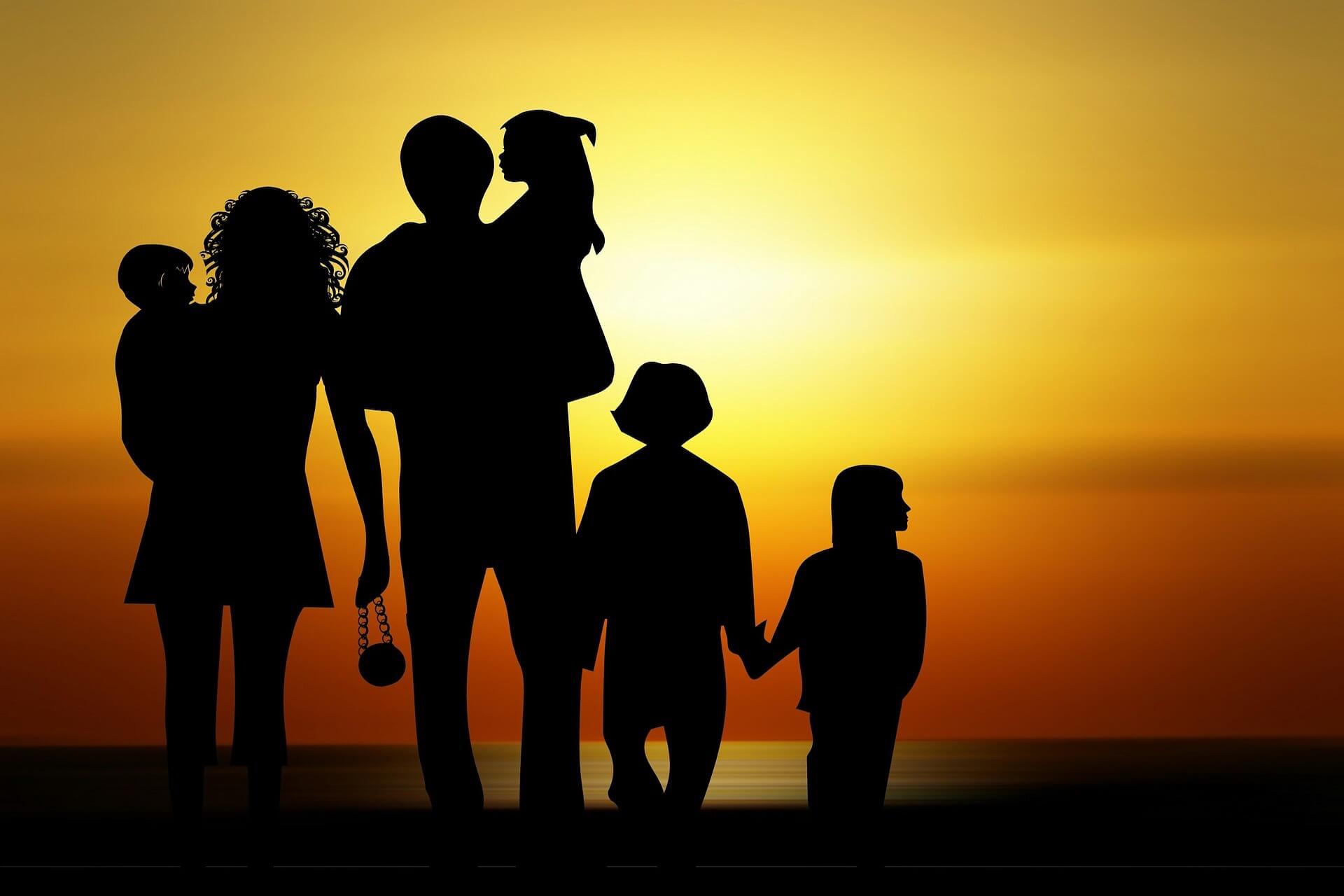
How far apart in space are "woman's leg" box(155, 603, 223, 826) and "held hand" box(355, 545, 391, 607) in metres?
0.84

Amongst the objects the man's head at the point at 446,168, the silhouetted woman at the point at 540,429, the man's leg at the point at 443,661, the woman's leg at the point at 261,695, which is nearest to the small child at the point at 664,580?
the silhouetted woman at the point at 540,429

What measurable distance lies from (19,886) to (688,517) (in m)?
3.19

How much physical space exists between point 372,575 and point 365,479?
372 millimetres

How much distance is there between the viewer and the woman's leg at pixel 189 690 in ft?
20.8

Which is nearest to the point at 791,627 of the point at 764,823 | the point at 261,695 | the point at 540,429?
the point at 540,429

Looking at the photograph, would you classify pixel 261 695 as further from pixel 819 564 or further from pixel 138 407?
pixel 819 564

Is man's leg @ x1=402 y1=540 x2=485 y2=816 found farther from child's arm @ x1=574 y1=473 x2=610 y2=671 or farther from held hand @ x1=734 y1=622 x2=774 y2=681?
held hand @ x1=734 y1=622 x2=774 y2=681

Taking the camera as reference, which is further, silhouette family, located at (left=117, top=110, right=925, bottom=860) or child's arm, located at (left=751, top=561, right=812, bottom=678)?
child's arm, located at (left=751, top=561, right=812, bottom=678)

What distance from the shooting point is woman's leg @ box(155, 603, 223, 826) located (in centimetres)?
635

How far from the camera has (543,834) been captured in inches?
225

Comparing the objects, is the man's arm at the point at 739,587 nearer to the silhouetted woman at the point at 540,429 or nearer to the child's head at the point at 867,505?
the child's head at the point at 867,505

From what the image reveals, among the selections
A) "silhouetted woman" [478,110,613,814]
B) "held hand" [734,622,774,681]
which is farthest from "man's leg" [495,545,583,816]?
"held hand" [734,622,774,681]

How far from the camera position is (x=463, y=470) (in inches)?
224

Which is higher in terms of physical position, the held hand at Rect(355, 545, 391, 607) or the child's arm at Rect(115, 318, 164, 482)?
the child's arm at Rect(115, 318, 164, 482)
